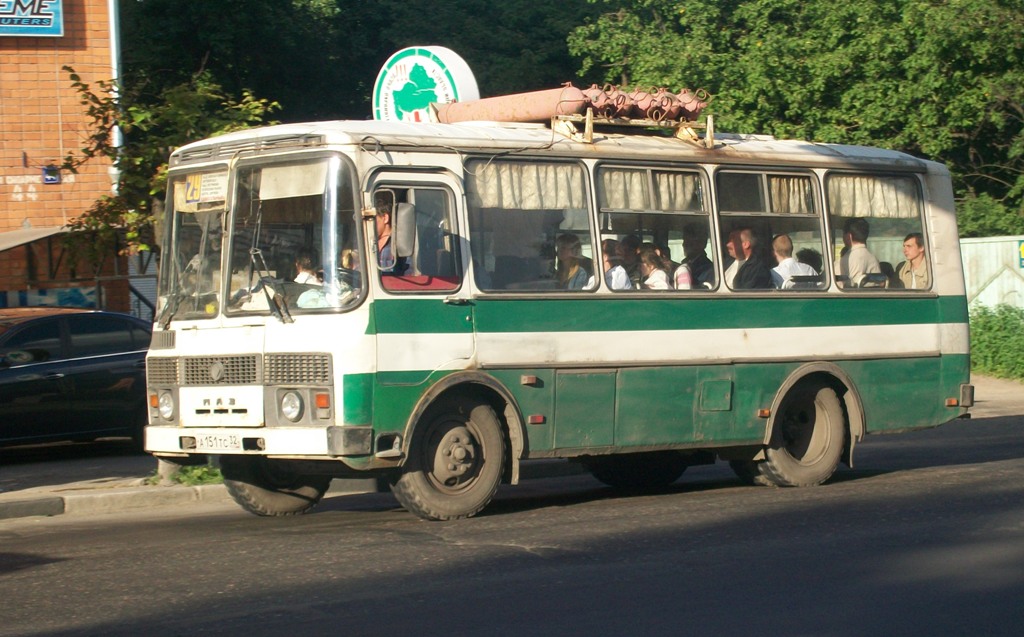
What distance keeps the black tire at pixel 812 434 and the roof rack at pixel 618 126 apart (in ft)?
7.37

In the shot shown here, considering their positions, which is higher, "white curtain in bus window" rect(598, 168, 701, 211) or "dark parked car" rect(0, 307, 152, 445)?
"white curtain in bus window" rect(598, 168, 701, 211)

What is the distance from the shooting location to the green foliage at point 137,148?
12258mm

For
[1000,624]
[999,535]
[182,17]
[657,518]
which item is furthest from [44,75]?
[1000,624]

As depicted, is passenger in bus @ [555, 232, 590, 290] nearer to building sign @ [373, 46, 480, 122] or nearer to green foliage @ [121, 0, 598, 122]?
building sign @ [373, 46, 480, 122]

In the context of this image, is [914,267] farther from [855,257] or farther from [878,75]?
[878,75]

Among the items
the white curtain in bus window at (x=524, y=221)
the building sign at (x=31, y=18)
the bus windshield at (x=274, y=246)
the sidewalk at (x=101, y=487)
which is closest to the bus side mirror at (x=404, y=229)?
the bus windshield at (x=274, y=246)

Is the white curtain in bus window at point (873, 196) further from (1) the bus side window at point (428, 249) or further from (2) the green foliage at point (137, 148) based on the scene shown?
(2) the green foliage at point (137, 148)

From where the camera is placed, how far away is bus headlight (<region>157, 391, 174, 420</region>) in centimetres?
954

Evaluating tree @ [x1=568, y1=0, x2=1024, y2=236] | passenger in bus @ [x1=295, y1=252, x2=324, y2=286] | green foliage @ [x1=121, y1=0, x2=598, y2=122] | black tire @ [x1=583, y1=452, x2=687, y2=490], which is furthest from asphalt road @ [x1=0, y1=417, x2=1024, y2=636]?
green foliage @ [x1=121, y1=0, x2=598, y2=122]

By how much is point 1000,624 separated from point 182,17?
26728mm

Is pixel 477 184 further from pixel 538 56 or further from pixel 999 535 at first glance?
pixel 538 56

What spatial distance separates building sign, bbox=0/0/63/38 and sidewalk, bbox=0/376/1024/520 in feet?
27.4

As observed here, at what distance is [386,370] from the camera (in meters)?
8.88

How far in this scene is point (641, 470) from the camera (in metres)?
12.0
